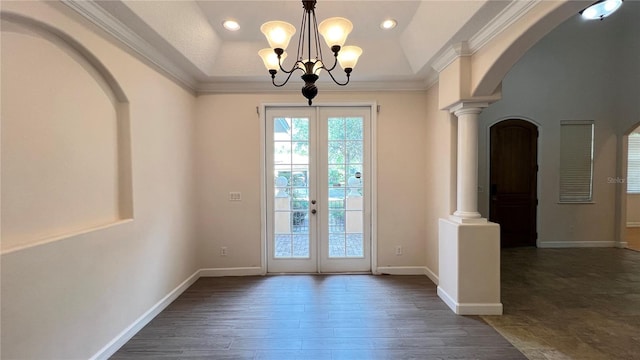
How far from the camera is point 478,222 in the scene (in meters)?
2.87

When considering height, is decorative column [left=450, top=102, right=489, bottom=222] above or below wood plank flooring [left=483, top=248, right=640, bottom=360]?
above

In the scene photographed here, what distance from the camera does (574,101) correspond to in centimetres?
544

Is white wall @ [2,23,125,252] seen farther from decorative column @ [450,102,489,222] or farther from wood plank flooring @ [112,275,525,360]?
decorative column @ [450,102,489,222]

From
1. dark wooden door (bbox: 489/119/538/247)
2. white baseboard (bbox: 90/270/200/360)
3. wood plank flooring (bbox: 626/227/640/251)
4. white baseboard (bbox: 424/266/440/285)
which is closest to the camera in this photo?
white baseboard (bbox: 90/270/200/360)

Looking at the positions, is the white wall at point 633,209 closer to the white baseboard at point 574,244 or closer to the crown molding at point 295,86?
the white baseboard at point 574,244

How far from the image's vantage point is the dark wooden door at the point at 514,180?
548 centimetres

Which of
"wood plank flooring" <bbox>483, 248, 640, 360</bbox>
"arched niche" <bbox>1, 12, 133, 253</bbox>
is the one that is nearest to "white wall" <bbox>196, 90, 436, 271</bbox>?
"wood plank flooring" <bbox>483, 248, 640, 360</bbox>

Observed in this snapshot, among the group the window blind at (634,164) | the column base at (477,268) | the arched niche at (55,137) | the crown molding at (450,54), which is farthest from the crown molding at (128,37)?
the window blind at (634,164)

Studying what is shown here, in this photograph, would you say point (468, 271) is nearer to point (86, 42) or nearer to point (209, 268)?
point (209, 268)

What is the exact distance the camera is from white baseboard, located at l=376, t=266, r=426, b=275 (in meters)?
Answer: 3.98

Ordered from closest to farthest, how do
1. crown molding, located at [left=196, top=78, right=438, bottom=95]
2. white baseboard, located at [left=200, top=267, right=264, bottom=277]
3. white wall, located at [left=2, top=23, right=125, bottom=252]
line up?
1. white wall, located at [left=2, top=23, right=125, bottom=252]
2. crown molding, located at [left=196, top=78, right=438, bottom=95]
3. white baseboard, located at [left=200, top=267, right=264, bottom=277]

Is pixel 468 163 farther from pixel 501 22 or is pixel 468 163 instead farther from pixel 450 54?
pixel 501 22

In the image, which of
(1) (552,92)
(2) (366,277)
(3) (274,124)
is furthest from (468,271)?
(1) (552,92)

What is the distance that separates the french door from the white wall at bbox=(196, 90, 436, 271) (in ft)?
0.65
